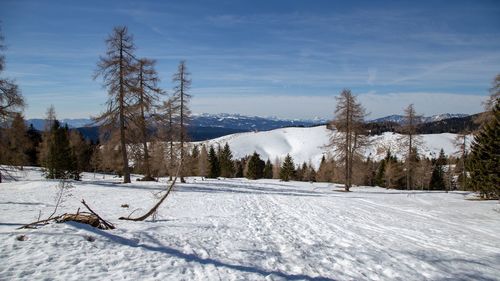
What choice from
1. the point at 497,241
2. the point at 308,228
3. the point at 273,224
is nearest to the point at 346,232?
the point at 308,228

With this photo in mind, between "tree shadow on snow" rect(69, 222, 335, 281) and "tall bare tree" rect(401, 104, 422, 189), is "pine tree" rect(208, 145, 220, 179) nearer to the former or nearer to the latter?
"tall bare tree" rect(401, 104, 422, 189)

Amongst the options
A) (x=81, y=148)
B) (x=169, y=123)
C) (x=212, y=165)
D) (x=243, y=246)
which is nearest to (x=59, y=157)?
(x=169, y=123)

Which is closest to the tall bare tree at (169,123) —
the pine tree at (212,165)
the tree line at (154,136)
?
the tree line at (154,136)

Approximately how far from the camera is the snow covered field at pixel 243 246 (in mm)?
6484

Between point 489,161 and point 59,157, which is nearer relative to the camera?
point 489,161

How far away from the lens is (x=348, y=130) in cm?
3247

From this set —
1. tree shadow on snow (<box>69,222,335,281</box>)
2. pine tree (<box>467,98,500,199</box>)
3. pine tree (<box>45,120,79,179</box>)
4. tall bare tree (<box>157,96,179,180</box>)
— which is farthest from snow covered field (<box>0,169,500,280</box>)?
pine tree (<box>45,120,79,179</box>)

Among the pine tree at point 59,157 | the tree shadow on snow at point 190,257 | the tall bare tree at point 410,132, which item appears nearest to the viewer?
the tree shadow on snow at point 190,257

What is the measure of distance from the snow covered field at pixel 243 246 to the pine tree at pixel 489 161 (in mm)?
5298

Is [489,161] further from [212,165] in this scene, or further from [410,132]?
[212,165]

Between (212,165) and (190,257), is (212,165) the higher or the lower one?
the higher one

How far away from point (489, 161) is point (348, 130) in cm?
1372

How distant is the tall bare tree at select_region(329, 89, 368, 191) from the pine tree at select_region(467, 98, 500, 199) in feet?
33.5

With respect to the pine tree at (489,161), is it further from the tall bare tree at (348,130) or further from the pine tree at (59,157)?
the pine tree at (59,157)
